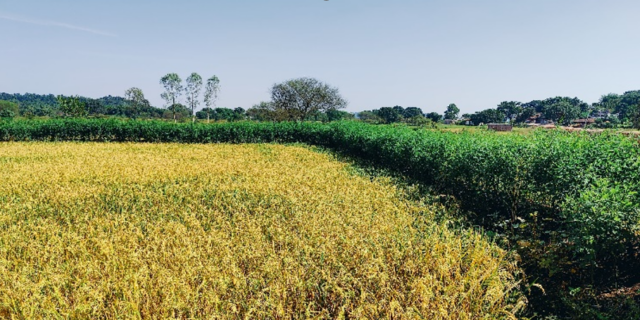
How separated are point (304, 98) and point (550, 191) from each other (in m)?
58.6

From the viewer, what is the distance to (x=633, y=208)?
4.34 m

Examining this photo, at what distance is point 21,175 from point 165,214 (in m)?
8.17

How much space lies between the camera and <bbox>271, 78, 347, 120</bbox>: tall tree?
63.2 meters

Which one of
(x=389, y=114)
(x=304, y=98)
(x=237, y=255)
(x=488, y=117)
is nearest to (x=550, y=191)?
(x=237, y=255)

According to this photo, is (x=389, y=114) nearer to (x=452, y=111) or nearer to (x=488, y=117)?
(x=488, y=117)

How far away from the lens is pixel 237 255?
5.09 metres

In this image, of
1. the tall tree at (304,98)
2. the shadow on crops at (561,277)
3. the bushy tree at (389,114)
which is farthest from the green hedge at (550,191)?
the bushy tree at (389,114)

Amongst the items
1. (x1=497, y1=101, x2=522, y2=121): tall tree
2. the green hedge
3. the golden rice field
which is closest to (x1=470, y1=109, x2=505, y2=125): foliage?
(x1=497, y1=101, x2=522, y2=121): tall tree

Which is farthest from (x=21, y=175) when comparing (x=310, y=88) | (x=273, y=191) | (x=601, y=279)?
(x=310, y=88)

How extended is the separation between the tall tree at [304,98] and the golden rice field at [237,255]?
2128 inches

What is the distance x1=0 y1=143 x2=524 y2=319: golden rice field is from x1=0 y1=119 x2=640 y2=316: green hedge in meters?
1.01

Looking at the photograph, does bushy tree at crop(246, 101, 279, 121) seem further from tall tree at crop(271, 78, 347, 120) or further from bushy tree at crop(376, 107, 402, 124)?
bushy tree at crop(376, 107, 402, 124)

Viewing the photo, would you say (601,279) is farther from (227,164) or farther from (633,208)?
(227,164)

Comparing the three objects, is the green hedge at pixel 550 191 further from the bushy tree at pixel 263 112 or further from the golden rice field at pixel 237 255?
the bushy tree at pixel 263 112
